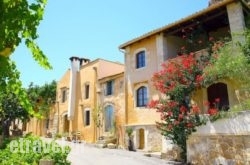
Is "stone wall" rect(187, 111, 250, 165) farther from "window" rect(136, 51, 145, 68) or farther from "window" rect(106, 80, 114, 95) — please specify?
"window" rect(106, 80, 114, 95)

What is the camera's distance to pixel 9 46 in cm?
225

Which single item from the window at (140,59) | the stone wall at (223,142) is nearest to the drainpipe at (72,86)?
the window at (140,59)

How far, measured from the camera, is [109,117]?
23.4 metres

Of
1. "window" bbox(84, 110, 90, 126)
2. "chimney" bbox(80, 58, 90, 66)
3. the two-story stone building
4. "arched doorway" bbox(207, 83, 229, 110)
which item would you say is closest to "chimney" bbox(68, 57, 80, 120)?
"chimney" bbox(80, 58, 90, 66)

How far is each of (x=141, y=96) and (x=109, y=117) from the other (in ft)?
16.0

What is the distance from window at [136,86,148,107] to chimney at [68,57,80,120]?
1061 cm

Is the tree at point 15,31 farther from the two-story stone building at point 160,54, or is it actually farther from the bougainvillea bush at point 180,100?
the two-story stone building at point 160,54

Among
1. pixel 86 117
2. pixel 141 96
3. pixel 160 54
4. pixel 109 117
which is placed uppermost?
pixel 160 54

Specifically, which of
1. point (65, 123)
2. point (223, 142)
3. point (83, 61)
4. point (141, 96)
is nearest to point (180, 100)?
point (223, 142)

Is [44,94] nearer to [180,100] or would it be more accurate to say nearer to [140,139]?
[140,139]

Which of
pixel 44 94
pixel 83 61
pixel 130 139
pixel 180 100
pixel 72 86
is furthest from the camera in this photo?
pixel 44 94

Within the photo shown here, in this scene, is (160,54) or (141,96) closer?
(160,54)

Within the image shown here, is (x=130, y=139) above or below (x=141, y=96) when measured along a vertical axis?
below

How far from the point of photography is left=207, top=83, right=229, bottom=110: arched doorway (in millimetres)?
15812
